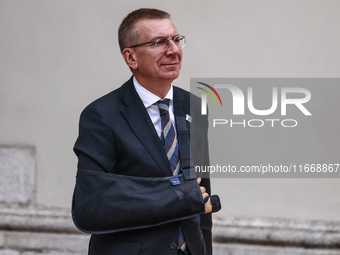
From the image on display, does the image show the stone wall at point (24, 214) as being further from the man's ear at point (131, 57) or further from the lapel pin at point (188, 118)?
the man's ear at point (131, 57)

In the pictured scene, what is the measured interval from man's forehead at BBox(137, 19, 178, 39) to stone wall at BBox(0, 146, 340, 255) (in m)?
2.42

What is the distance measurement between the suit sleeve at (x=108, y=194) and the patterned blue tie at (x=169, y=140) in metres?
0.13

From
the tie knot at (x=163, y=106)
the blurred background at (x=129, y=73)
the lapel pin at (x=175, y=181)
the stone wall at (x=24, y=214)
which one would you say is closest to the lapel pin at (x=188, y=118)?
the tie knot at (x=163, y=106)

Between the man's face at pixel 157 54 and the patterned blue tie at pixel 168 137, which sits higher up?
the man's face at pixel 157 54

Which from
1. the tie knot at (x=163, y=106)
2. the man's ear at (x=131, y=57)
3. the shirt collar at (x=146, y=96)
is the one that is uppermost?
the man's ear at (x=131, y=57)

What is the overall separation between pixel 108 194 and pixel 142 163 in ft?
0.57

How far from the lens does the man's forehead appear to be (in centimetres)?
280

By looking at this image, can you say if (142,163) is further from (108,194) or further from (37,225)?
(37,225)

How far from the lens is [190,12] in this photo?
198 inches

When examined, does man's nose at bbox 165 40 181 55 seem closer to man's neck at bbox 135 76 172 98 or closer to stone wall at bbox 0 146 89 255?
man's neck at bbox 135 76 172 98

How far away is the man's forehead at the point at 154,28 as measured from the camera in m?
2.80

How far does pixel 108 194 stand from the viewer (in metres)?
2.72

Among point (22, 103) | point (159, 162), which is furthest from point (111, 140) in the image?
point (22, 103)

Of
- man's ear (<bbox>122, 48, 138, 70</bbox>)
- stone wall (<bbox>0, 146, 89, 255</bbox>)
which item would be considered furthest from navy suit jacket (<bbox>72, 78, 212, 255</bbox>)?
stone wall (<bbox>0, 146, 89, 255</bbox>)
